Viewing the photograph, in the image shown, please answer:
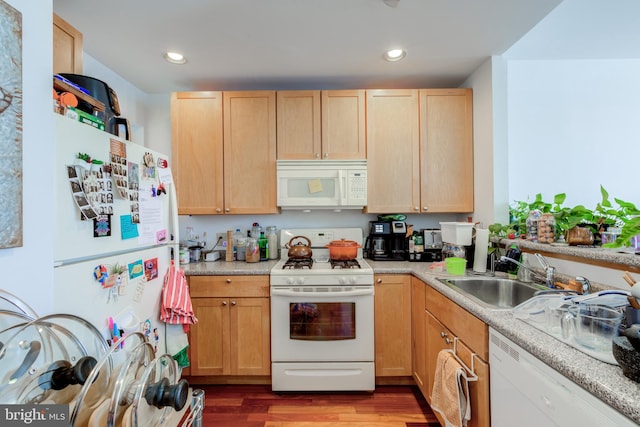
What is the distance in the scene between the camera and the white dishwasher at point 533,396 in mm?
726

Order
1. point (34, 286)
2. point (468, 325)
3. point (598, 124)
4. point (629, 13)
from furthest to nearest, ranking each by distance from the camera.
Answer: point (598, 124) < point (629, 13) < point (468, 325) < point (34, 286)

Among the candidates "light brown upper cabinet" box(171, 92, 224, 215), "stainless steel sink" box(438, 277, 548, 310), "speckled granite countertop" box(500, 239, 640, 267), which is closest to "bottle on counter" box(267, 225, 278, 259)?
"light brown upper cabinet" box(171, 92, 224, 215)

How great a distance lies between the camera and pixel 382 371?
82.5 inches

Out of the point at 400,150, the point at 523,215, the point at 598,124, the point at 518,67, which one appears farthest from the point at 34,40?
the point at 598,124

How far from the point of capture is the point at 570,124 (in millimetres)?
2299

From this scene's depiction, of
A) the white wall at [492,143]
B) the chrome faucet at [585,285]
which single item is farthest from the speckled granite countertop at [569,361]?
the white wall at [492,143]

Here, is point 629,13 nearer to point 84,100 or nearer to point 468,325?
point 468,325

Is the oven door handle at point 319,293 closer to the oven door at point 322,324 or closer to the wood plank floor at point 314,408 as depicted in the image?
the oven door at point 322,324

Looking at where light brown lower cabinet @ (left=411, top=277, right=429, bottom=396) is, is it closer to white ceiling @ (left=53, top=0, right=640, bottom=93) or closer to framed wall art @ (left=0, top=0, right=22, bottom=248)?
white ceiling @ (left=53, top=0, right=640, bottom=93)

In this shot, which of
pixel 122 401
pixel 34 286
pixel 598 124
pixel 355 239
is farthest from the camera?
pixel 355 239

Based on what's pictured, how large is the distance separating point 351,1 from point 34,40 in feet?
4.60

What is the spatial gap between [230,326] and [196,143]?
5.02 ft

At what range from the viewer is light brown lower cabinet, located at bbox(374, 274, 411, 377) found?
2.10 m

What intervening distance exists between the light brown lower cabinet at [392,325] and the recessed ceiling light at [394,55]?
164 cm
